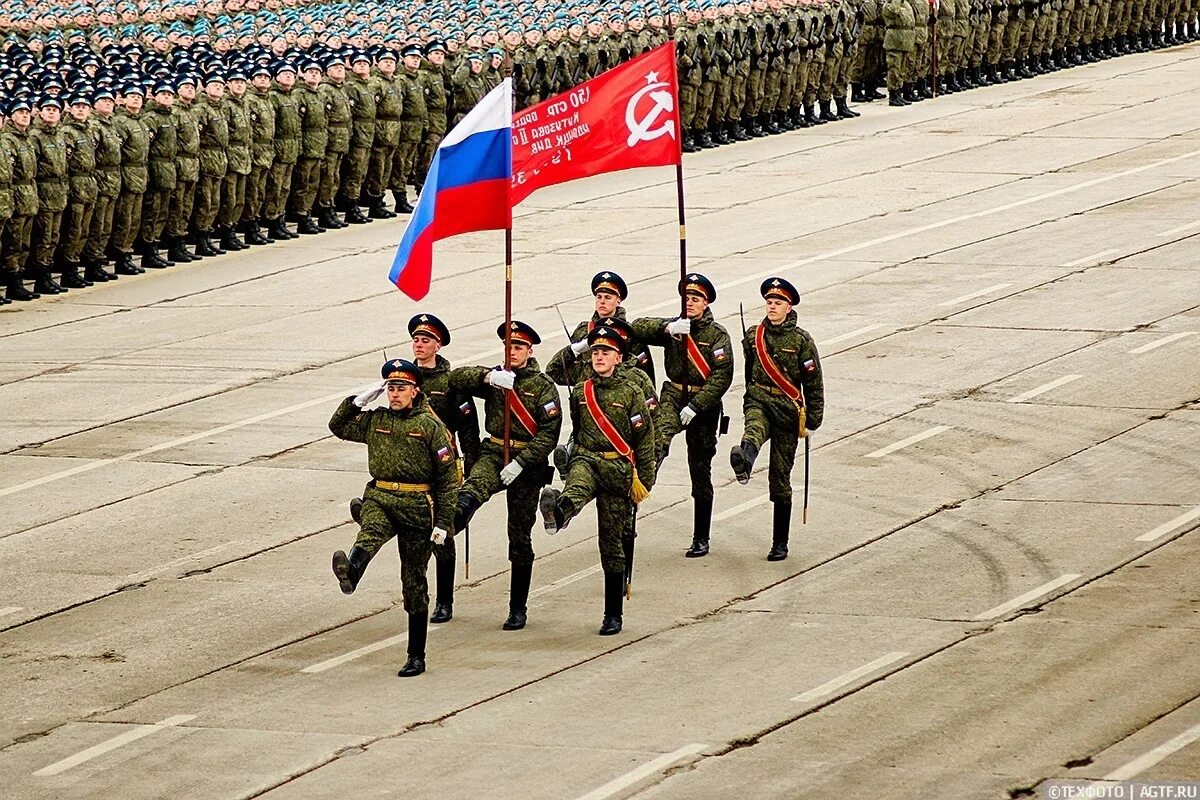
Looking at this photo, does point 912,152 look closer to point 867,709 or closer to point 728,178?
point 728,178

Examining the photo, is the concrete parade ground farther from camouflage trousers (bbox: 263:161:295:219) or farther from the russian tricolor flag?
the russian tricolor flag

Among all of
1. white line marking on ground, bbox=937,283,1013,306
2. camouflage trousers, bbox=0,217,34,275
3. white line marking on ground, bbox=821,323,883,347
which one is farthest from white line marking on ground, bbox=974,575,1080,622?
camouflage trousers, bbox=0,217,34,275

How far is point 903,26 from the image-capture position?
37.1 m

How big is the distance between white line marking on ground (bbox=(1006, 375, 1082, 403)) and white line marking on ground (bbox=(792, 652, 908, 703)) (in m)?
6.62

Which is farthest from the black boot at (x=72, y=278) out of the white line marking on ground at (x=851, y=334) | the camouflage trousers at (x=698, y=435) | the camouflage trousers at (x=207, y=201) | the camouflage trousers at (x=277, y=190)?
the camouflage trousers at (x=698, y=435)

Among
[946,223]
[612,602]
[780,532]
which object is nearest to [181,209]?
[946,223]

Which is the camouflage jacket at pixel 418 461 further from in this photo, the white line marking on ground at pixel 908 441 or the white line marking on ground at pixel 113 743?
the white line marking on ground at pixel 908 441

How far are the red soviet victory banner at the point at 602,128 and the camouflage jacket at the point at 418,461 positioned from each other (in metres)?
1.87

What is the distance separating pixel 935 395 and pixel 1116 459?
2.47 m

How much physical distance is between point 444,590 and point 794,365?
103 inches

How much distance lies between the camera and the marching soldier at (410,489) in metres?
12.0

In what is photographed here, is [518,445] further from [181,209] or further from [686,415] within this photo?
[181,209]

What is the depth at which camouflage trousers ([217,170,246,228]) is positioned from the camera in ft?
85.5

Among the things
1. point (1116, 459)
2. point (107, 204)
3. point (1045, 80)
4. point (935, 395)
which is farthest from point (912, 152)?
point (1116, 459)
